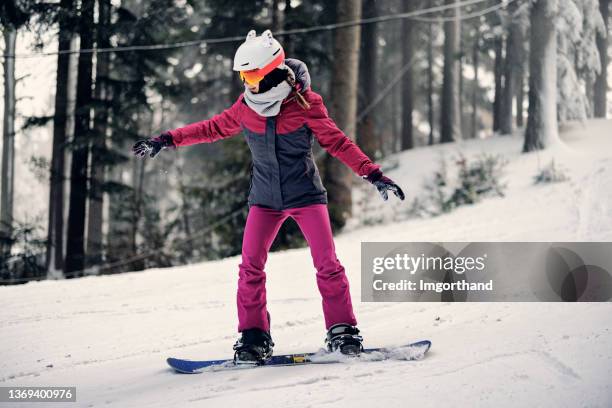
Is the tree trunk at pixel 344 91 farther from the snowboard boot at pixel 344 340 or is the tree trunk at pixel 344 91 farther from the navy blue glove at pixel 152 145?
the snowboard boot at pixel 344 340

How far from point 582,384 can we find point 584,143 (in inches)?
389

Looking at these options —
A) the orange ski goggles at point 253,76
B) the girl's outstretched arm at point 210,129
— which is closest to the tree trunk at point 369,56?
the girl's outstretched arm at point 210,129

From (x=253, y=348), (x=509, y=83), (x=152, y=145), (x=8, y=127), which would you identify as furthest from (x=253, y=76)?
(x=8, y=127)

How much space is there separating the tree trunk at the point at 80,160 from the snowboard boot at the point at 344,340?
8431mm

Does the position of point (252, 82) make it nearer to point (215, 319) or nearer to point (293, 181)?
point (293, 181)

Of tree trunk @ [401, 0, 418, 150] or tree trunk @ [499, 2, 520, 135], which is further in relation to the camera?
tree trunk @ [401, 0, 418, 150]

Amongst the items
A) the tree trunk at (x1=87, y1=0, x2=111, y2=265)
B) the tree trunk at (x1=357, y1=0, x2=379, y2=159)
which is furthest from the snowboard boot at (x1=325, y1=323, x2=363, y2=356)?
the tree trunk at (x1=357, y1=0, x2=379, y2=159)

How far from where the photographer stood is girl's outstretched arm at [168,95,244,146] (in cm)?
385

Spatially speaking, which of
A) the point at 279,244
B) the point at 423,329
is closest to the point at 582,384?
the point at 423,329

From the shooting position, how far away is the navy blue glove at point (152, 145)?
3.74 m

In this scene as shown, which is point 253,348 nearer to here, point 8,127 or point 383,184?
point 383,184

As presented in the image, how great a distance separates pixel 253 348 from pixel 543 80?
10.6 metres

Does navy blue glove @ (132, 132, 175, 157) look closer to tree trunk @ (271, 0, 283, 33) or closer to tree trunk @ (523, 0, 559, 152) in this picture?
Answer: tree trunk @ (271, 0, 283, 33)

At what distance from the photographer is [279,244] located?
36.1ft
